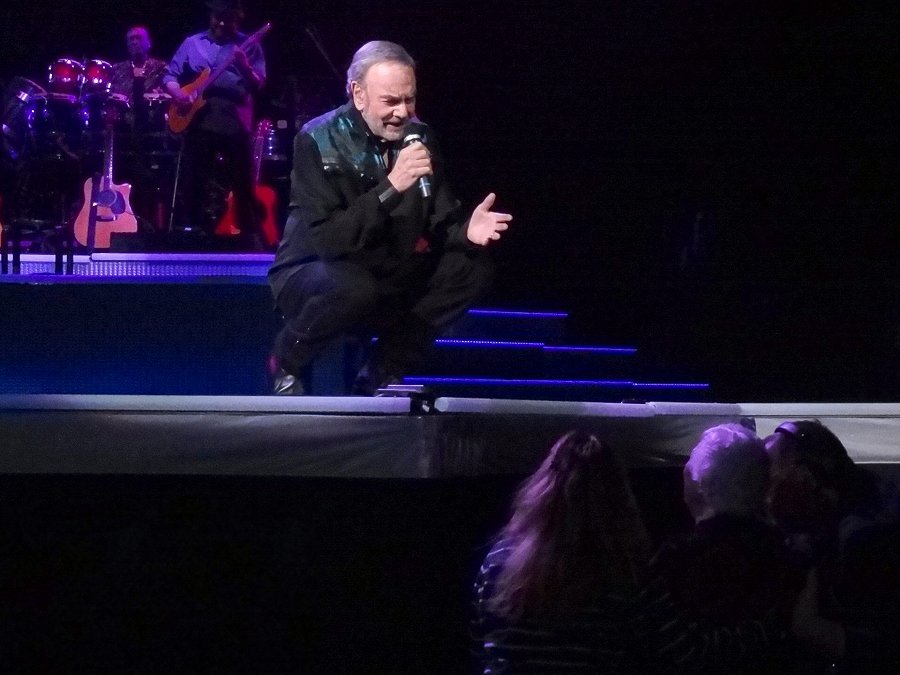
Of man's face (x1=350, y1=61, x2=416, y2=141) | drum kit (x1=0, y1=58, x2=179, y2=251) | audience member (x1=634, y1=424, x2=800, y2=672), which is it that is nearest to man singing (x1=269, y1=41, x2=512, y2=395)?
man's face (x1=350, y1=61, x2=416, y2=141)

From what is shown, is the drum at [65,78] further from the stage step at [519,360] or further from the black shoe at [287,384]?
the black shoe at [287,384]

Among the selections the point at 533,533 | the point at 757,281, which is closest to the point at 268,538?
the point at 533,533

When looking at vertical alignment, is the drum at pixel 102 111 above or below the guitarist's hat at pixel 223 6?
below

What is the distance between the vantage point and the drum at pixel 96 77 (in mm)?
8031

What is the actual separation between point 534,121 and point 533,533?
644 centimetres

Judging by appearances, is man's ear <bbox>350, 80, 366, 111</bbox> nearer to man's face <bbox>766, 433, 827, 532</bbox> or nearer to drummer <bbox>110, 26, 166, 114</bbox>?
man's face <bbox>766, 433, 827, 532</bbox>

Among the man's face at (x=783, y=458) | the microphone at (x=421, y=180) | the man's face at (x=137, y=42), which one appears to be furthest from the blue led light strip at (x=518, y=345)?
the man's face at (x=137, y=42)

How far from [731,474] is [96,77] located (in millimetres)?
6015

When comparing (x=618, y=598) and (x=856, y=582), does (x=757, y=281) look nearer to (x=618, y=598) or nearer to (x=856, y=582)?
(x=856, y=582)

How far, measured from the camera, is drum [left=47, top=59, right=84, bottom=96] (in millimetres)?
7965

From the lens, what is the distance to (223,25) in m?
8.18

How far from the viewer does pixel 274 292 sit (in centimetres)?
463

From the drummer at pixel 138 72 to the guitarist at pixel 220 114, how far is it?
7.9 inches

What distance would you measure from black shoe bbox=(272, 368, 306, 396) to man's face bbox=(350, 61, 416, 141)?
914 millimetres
